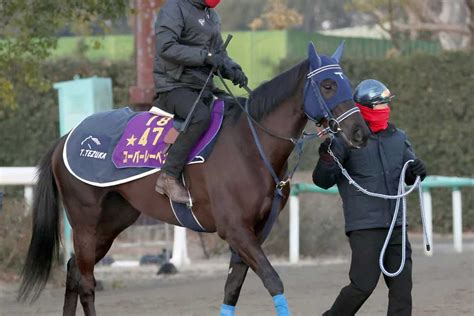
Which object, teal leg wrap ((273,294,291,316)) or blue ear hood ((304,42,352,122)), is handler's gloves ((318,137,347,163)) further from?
teal leg wrap ((273,294,291,316))

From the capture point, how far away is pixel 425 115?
1733 centimetres

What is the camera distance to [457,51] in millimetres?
17000

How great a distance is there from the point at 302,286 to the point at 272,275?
3889 mm

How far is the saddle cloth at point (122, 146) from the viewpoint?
309 inches

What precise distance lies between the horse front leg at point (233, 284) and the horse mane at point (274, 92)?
37.3 inches

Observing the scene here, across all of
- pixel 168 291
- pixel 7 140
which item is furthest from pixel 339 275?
pixel 7 140

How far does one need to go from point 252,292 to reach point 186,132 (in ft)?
11.2

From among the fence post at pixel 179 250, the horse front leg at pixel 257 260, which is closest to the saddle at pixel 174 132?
the horse front leg at pixel 257 260

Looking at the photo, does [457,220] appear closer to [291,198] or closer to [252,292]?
[291,198]

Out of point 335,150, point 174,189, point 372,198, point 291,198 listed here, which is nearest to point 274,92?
point 335,150

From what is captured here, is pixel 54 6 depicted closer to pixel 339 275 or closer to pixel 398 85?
pixel 339 275

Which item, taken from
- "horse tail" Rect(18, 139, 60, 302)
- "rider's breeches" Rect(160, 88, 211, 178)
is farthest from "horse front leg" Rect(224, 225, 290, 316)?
"horse tail" Rect(18, 139, 60, 302)

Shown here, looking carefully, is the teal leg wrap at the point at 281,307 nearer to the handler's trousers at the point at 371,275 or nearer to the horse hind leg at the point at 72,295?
the handler's trousers at the point at 371,275

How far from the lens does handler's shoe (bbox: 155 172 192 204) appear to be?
770 centimetres
